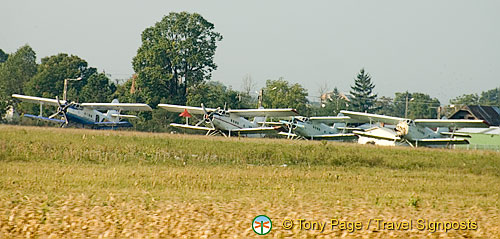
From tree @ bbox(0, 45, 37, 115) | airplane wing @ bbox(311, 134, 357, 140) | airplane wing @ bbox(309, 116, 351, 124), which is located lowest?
airplane wing @ bbox(311, 134, 357, 140)

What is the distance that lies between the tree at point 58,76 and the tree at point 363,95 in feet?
166

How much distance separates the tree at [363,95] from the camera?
112 meters

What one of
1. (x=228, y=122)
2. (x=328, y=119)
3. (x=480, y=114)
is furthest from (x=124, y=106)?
→ (x=480, y=114)

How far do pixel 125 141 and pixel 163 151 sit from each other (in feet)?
7.85

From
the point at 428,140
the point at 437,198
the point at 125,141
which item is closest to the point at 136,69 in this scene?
the point at 428,140

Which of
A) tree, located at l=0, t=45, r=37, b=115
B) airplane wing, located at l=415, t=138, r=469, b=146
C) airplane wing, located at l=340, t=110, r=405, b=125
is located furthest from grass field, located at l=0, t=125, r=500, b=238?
tree, located at l=0, t=45, r=37, b=115

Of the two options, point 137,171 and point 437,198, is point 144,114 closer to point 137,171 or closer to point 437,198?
point 137,171

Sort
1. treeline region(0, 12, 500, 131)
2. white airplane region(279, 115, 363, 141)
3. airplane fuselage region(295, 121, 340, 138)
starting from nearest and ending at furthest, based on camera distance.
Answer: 1. airplane fuselage region(295, 121, 340, 138)
2. white airplane region(279, 115, 363, 141)
3. treeline region(0, 12, 500, 131)

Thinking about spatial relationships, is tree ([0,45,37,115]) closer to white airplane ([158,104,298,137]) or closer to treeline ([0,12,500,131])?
treeline ([0,12,500,131])

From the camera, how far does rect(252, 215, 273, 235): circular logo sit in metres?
12.0

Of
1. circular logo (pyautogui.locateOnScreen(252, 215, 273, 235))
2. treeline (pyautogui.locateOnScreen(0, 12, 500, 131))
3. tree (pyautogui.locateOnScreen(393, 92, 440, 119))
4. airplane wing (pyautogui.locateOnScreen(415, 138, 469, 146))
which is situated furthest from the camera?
tree (pyautogui.locateOnScreen(393, 92, 440, 119))

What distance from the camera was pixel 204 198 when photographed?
49.4 ft

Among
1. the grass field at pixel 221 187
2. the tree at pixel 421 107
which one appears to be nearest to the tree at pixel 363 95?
the tree at pixel 421 107

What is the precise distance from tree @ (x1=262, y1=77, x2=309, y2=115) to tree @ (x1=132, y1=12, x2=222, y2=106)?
1169 centimetres
